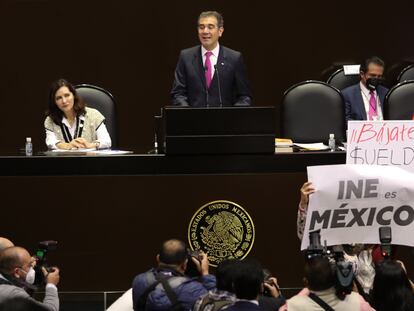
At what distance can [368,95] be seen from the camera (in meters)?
10.8

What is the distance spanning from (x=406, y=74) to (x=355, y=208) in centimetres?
485

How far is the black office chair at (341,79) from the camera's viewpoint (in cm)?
1138

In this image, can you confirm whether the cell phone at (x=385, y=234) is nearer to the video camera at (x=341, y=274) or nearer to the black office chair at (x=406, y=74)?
the video camera at (x=341, y=274)

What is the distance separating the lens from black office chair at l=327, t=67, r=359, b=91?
448 inches

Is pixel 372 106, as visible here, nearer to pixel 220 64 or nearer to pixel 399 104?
pixel 399 104

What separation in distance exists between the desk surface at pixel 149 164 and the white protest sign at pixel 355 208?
42.9 inches

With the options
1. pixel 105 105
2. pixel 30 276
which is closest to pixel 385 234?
pixel 30 276

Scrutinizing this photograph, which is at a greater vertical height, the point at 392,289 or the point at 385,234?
the point at 385,234

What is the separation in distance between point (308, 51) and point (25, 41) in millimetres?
2961

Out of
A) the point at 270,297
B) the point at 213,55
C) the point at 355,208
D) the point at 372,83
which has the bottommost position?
the point at 270,297

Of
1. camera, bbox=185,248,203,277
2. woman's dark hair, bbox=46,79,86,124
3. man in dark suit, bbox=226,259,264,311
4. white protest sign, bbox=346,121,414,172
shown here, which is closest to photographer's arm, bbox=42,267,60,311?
camera, bbox=185,248,203,277

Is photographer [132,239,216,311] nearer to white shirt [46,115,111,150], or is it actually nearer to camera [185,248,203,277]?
camera [185,248,203,277]

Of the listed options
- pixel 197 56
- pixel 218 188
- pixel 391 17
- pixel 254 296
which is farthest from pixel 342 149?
pixel 391 17

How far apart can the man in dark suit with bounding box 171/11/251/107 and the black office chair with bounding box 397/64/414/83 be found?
2.62 metres
